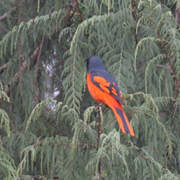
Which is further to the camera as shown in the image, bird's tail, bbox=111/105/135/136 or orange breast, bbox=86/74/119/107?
orange breast, bbox=86/74/119/107

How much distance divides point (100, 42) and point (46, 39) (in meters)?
0.71

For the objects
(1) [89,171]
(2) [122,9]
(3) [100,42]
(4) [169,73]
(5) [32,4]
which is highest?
(5) [32,4]

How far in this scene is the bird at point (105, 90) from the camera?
10.3 ft

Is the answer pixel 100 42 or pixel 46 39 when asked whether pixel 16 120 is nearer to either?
pixel 46 39

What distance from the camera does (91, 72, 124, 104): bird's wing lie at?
3.40 metres

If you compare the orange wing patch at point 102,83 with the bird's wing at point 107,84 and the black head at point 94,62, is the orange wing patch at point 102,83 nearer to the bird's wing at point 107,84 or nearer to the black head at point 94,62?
the bird's wing at point 107,84

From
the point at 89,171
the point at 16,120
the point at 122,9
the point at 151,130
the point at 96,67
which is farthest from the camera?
the point at 96,67

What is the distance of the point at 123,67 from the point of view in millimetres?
3352

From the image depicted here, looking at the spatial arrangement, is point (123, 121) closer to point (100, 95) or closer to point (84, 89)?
point (84, 89)

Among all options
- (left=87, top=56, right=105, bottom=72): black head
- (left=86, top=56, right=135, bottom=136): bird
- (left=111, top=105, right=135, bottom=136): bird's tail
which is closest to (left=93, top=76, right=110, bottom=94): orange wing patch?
(left=86, top=56, right=135, bottom=136): bird

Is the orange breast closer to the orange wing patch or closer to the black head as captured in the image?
the orange wing patch

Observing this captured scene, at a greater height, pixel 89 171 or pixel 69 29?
pixel 69 29

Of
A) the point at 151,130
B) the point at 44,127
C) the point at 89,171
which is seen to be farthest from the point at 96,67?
the point at 89,171

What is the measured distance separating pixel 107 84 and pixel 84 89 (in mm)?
453
